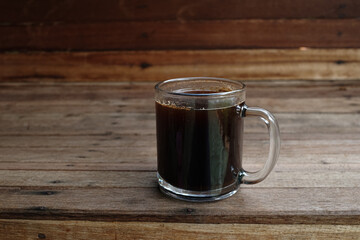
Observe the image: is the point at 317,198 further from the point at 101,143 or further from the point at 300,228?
the point at 101,143

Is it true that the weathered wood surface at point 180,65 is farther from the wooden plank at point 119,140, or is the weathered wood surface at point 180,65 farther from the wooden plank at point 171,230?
the wooden plank at point 171,230

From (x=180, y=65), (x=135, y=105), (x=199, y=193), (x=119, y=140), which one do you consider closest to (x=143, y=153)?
(x=119, y=140)

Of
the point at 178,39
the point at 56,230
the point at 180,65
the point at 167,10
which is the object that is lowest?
the point at 56,230

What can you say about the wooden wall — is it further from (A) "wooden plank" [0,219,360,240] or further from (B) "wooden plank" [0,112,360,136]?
(A) "wooden plank" [0,219,360,240]

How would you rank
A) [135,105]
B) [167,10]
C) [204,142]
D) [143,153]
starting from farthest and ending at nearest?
[167,10], [135,105], [143,153], [204,142]

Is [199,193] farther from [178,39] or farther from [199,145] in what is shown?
[178,39]

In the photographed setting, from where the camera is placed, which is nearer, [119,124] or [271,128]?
[271,128]

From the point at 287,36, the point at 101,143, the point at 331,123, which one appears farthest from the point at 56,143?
the point at 287,36
